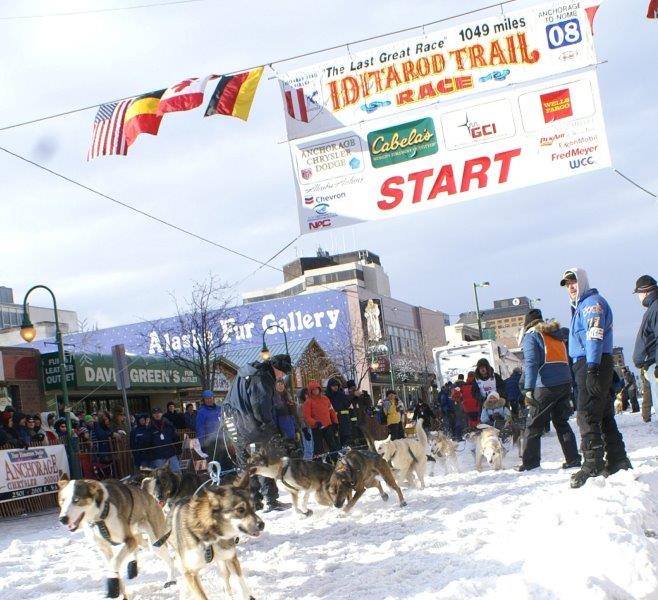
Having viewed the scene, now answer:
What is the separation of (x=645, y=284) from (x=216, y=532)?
237 inches

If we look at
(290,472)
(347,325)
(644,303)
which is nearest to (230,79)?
(290,472)

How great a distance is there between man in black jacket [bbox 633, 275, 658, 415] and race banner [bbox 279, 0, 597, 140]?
2.69 m

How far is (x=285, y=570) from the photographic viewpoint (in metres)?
6.07

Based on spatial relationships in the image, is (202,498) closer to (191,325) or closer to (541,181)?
(541,181)

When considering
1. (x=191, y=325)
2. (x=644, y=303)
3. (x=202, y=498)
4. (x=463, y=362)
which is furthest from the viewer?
(x=191, y=325)

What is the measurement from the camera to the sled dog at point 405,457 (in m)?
10.0

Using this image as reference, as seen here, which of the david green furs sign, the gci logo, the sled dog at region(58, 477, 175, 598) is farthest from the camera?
the david green furs sign

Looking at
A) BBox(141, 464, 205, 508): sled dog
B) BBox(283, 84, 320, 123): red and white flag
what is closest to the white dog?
BBox(141, 464, 205, 508): sled dog

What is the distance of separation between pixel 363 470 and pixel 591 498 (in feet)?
10.1

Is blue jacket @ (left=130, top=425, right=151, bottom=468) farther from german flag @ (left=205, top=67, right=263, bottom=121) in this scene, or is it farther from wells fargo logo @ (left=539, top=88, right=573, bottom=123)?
wells fargo logo @ (left=539, top=88, right=573, bottom=123)

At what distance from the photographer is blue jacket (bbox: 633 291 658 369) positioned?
A: 29.3ft

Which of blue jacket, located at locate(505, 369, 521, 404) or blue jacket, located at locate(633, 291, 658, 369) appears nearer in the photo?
blue jacket, located at locate(633, 291, 658, 369)

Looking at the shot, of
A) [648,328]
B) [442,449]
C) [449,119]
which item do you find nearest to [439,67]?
[449,119]

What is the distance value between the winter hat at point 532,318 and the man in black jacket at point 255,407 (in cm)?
293
